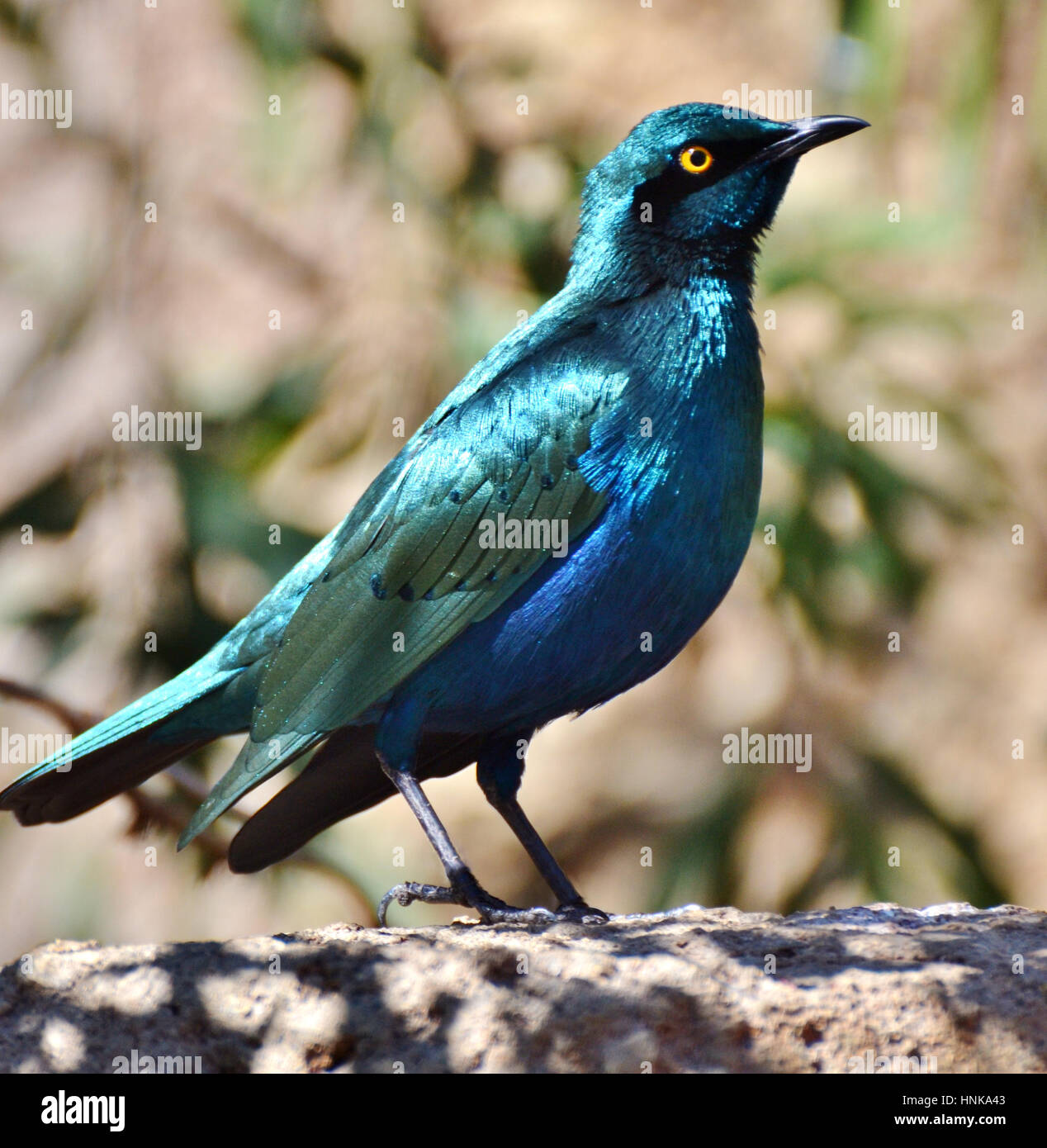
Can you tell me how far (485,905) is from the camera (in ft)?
13.8

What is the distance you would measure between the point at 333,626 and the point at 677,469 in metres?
1.09

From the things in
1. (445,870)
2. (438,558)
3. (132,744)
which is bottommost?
(445,870)

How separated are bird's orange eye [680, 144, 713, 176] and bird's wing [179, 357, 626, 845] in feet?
2.46

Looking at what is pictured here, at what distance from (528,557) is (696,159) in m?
1.35

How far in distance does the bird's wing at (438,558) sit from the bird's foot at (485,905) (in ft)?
1.78

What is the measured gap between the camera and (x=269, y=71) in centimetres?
732

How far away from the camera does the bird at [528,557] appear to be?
4168 mm

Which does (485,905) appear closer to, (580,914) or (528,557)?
(580,914)

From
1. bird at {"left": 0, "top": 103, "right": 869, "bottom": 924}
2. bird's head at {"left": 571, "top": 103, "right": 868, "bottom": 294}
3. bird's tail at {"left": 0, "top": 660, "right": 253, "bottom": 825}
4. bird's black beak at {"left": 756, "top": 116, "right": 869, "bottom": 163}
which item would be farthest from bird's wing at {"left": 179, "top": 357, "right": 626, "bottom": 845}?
bird's black beak at {"left": 756, "top": 116, "right": 869, "bottom": 163}

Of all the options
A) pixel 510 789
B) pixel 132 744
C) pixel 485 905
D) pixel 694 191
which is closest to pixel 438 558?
pixel 510 789

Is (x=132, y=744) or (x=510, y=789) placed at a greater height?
(x=132, y=744)

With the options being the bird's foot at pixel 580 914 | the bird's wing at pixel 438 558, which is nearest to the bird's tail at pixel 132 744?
the bird's wing at pixel 438 558

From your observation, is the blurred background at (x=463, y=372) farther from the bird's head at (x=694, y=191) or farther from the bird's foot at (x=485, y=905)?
the bird's head at (x=694, y=191)

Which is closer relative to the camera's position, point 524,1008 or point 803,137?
point 524,1008
